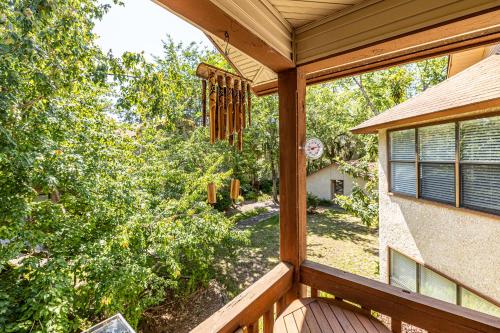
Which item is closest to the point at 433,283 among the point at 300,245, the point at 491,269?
the point at 491,269

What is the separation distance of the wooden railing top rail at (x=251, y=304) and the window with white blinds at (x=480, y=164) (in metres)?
3.48

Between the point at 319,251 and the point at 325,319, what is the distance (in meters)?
7.19

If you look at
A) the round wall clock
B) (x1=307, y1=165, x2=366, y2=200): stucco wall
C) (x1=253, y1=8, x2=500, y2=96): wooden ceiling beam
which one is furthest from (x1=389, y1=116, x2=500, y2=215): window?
(x1=307, y1=165, x2=366, y2=200): stucco wall

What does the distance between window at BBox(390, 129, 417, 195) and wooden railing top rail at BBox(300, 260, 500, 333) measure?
3902mm

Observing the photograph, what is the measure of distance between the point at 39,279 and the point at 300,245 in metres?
2.85

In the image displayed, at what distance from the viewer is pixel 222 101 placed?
1568 millimetres

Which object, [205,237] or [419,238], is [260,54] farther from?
[419,238]

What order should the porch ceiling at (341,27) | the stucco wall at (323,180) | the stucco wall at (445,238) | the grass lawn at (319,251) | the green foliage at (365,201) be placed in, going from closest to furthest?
the porch ceiling at (341,27) < the stucco wall at (445,238) < the grass lawn at (319,251) < the green foliage at (365,201) < the stucco wall at (323,180)

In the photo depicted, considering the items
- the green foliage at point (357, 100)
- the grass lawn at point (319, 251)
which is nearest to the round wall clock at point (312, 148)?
the grass lawn at point (319, 251)

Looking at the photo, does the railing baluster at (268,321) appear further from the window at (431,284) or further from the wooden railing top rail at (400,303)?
the window at (431,284)

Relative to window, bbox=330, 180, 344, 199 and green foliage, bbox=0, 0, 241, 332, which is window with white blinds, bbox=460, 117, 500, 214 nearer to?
green foliage, bbox=0, 0, 241, 332

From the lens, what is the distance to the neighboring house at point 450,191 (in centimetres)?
312

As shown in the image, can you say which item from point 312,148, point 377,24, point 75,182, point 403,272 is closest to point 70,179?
point 75,182

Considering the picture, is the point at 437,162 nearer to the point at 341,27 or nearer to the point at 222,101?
the point at 341,27
